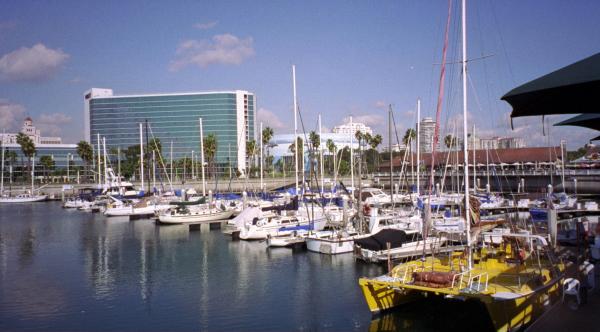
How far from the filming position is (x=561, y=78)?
9.91m

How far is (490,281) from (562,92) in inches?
428

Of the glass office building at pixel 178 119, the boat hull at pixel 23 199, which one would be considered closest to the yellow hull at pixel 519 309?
the boat hull at pixel 23 199

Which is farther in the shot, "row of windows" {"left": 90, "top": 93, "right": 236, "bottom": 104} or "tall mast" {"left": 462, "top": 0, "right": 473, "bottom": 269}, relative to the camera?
"row of windows" {"left": 90, "top": 93, "right": 236, "bottom": 104}

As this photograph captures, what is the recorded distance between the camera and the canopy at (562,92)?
9570 millimetres

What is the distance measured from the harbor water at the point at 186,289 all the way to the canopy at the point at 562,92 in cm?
1093

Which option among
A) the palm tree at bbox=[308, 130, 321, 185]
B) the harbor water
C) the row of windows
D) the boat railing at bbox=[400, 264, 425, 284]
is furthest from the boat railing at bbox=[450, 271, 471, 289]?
the row of windows

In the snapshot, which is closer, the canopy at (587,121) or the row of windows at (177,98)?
the canopy at (587,121)

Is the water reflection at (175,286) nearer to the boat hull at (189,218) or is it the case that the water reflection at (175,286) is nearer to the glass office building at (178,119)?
the boat hull at (189,218)

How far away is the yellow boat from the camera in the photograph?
1697 cm

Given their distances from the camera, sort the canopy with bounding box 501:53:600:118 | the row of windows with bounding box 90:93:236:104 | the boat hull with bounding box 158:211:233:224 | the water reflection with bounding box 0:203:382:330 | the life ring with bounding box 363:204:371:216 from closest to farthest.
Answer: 1. the canopy with bounding box 501:53:600:118
2. the water reflection with bounding box 0:203:382:330
3. the life ring with bounding box 363:204:371:216
4. the boat hull with bounding box 158:211:233:224
5. the row of windows with bounding box 90:93:236:104

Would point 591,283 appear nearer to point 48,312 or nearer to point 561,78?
point 561,78

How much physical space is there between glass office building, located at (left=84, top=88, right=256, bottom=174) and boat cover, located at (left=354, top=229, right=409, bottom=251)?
480 ft

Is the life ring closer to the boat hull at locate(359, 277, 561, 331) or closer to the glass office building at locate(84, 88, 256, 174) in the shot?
the boat hull at locate(359, 277, 561, 331)

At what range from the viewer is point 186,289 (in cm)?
2784
